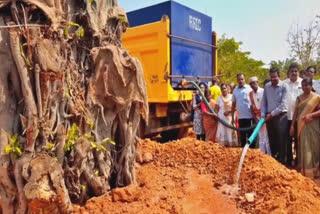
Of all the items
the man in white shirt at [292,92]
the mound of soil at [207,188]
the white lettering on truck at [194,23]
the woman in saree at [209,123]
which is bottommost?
the mound of soil at [207,188]

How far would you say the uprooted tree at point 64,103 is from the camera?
2279 millimetres

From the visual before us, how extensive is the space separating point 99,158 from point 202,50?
508cm

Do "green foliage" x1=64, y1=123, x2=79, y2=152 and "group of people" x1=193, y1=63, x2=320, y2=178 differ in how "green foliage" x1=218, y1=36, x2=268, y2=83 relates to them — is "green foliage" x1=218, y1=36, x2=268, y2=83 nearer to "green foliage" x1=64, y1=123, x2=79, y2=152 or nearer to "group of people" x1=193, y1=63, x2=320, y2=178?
"group of people" x1=193, y1=63, x2=320, y2=178

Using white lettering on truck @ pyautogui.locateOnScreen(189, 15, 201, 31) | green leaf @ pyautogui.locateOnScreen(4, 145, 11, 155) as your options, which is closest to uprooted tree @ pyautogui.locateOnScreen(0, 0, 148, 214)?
green leaf @ pyautogui.locateOnScreen(4, 145, 11, 155)

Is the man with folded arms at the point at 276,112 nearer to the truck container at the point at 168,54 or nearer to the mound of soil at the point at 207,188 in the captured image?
the mound of soil at the point at 207,188

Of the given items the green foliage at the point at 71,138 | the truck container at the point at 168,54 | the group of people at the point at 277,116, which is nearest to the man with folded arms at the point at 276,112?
the group of people at the point at 277,116

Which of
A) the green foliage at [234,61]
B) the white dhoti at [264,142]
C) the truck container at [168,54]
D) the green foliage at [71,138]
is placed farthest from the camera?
the green foliage at [234,61]

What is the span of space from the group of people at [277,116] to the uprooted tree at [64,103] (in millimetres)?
2686

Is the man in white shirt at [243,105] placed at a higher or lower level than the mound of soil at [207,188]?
higher

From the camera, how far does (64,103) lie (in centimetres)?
250

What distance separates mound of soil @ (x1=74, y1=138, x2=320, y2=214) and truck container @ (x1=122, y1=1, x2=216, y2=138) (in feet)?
8.46

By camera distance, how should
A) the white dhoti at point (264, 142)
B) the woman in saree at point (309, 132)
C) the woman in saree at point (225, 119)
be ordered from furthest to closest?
the woman in saree at point (225, 119), the white dhoti at point (264, 142), the woman in saree at point (309, 132)

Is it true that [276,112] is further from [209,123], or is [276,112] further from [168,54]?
[168,54]

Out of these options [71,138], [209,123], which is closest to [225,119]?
[209,123]
